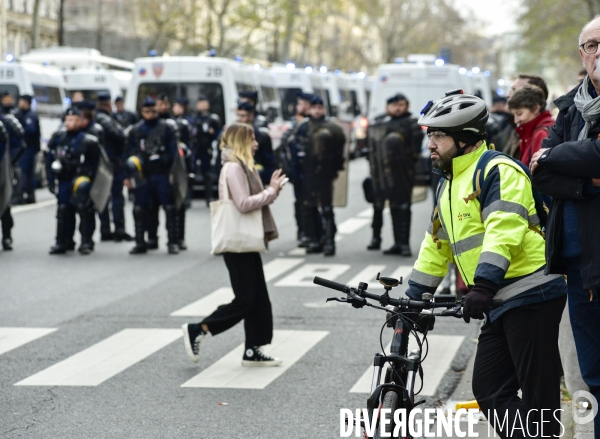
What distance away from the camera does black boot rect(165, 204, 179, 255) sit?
14219mm

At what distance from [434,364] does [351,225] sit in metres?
9.88

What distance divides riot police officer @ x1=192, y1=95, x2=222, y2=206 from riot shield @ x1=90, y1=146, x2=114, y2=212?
16.0 feet

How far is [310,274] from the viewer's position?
12.5 meters

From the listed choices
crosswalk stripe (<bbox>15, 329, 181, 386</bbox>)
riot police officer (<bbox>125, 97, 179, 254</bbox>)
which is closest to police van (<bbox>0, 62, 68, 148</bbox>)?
riot police officer (<bbox>125, 97, 179, 254</bbox>)

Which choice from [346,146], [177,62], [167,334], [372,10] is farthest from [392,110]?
[372,10]

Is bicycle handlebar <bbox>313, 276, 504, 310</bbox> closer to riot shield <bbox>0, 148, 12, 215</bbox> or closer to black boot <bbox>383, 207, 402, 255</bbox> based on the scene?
black boot <bbox>383, 207, 402, 255</bbox>

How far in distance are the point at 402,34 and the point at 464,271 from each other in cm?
7436

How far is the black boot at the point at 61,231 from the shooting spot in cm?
1420

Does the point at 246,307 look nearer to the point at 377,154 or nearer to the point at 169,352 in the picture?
the point at 169,352

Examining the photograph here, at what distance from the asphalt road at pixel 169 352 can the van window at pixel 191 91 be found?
26.5 ft

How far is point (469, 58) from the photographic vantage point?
96812mm

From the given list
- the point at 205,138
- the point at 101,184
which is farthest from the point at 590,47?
the point at 205,138

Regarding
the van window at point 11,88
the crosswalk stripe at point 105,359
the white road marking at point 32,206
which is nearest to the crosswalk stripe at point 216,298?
the crosswalk stripe at point 105,359

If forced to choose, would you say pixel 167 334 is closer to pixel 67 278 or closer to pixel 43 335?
pixel 43 335
